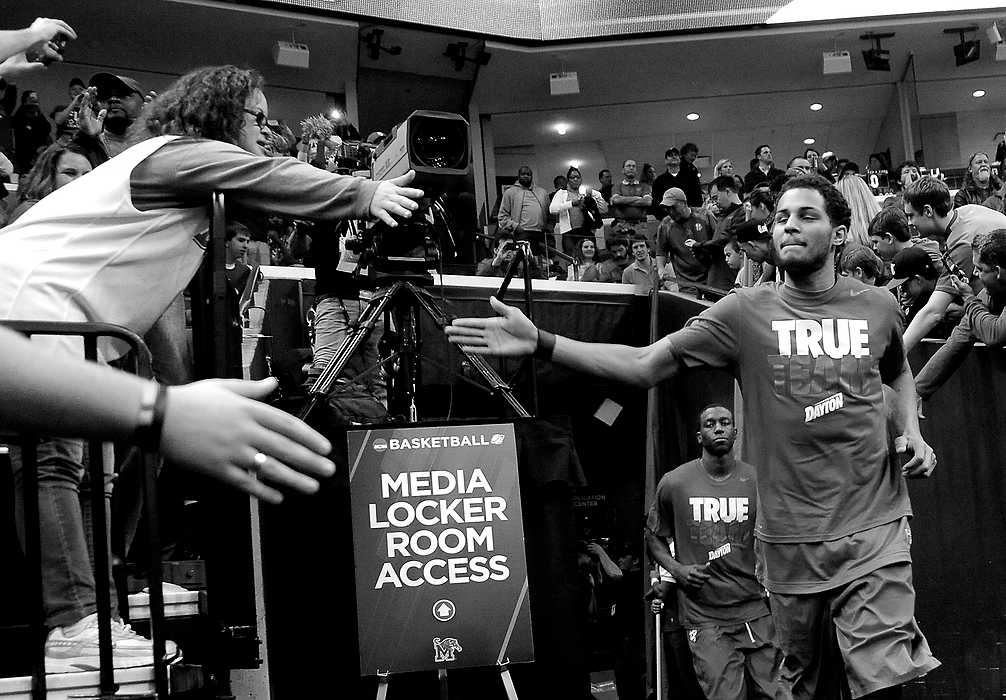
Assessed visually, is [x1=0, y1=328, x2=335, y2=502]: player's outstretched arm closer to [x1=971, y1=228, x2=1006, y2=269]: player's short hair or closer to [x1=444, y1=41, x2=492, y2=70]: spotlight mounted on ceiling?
[x1=971, y1=228, x2=1006, y2=269]: player's short hair

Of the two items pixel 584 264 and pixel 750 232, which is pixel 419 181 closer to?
pixel 750 232

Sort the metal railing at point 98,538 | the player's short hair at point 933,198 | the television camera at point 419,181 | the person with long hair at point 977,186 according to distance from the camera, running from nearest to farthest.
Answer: the metal railing at point 98,538
the television camera at point 419,181
the player's short hair at point 933,198
the person with long hair at point 977,186

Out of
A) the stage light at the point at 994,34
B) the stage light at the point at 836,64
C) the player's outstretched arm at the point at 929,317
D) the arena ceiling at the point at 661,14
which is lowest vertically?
the player's outstretched arm at the point at 929,317

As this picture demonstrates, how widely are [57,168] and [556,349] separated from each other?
6.41 feet

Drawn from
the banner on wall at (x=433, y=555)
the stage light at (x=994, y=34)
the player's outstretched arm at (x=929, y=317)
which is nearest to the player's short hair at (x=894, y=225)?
the player's outstretched arm at (x=929, y=317)

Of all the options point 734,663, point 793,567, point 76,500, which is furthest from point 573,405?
point 76,500

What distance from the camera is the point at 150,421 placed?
140 centimetres

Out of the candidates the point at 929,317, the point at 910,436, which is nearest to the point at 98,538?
the point at 910,436

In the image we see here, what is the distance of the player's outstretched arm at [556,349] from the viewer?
3.33 m

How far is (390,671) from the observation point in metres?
5.26

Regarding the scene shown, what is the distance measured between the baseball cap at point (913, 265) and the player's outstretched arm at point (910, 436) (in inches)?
131

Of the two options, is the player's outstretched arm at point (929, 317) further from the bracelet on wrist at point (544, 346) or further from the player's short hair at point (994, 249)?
the bracelet on wrist at point (544, 346)

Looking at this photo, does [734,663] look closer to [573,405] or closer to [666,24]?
[573,405]

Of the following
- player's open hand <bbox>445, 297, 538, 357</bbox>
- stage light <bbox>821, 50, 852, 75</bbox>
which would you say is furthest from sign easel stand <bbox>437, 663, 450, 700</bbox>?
stage light <bbox>821, 50, 852, 75</bbox>
